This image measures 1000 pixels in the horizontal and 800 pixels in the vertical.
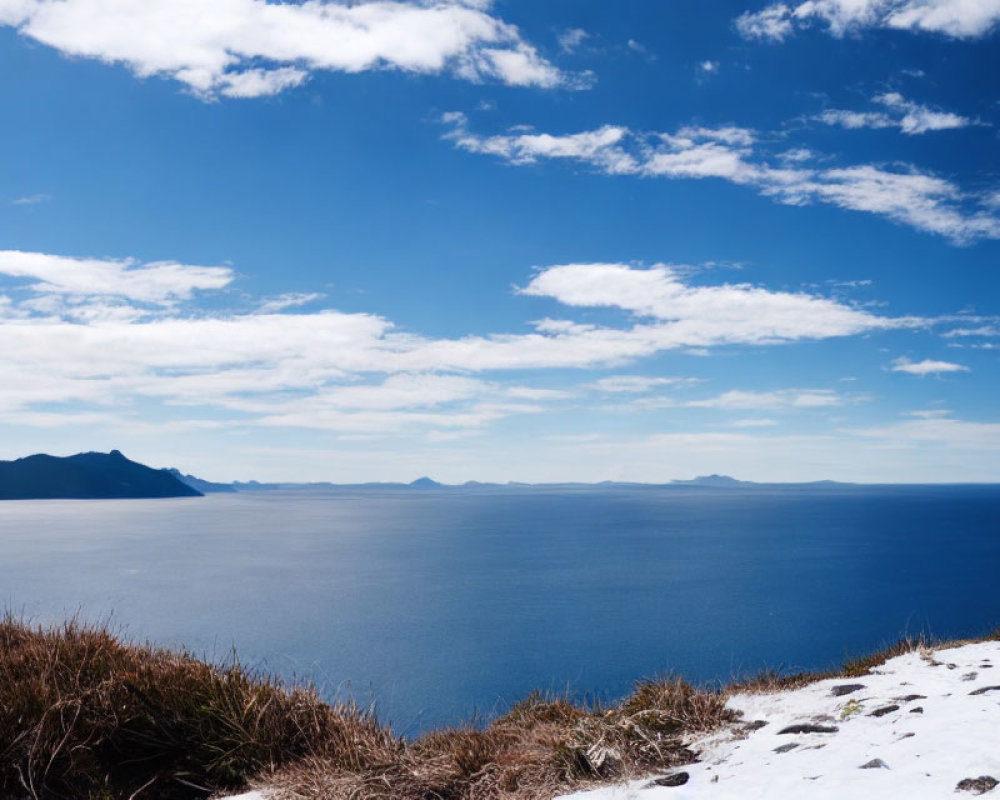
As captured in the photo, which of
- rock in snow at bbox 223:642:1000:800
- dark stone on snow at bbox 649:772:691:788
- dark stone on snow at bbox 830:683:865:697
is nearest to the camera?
rock in snow at bbox 223:642:1000:800

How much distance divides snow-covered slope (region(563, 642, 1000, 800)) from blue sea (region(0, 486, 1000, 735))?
9967 mm

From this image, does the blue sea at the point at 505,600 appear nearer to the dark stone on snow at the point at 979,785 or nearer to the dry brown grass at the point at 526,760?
the dry brown grass at the point at 526,760

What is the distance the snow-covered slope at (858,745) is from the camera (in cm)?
452

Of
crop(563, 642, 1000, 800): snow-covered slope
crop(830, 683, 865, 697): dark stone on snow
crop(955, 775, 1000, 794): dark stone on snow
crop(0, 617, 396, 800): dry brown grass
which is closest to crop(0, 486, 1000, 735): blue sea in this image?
crop(0, 617, 396, 800): dry brown grass

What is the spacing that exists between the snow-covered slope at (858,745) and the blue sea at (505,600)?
997cm

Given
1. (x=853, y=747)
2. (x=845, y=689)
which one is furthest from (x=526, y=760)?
(x=845, y=689)

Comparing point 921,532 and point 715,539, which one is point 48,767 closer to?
point 715,539

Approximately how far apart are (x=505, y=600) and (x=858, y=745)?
7431cm

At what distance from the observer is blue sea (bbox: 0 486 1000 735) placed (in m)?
49.9

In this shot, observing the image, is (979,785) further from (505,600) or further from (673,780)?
(505,600)

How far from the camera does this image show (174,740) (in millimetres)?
6898

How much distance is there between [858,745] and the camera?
5.29 meters

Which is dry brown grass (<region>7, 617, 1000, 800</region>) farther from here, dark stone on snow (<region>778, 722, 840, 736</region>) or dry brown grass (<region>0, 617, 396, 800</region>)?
dark stone on snow (<region>778, 722, 840, 736</region>)

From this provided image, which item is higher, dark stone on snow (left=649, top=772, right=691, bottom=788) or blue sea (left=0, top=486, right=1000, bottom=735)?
dark stone on snow (left=649, top=772, right=691, bottom=788)
